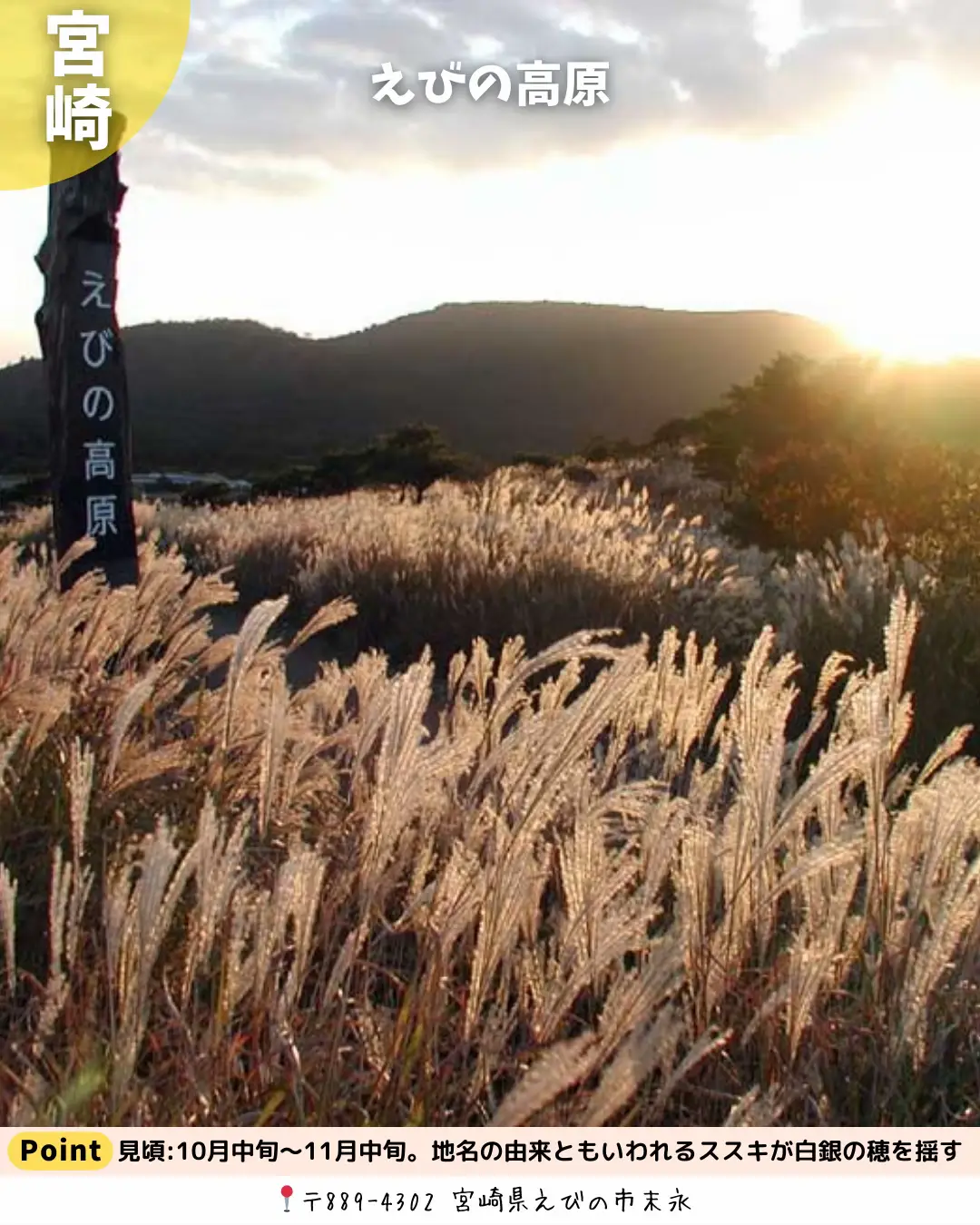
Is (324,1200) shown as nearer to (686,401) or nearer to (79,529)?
(79,529)

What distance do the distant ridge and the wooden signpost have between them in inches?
2301

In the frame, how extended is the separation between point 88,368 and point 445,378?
256ft

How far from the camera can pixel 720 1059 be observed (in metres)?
1.83

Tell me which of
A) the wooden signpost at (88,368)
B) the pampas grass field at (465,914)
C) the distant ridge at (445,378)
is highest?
the distant ridge at (445,378)

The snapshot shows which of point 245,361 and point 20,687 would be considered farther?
point 245,361

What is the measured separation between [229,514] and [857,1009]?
14029 millimetres

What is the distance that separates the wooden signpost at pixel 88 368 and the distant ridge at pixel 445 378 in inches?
2301

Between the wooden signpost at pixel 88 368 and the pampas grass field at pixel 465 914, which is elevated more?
the wooden signpost at pixel 88 368

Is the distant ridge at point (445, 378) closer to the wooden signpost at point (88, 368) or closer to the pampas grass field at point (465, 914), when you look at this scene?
the wooden signpost at point (88, 368)

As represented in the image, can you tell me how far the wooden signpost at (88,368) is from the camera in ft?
20.1

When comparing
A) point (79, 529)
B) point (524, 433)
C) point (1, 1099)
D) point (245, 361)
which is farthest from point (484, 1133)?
point (245, 361)

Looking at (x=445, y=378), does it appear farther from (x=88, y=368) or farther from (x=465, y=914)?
(x=465, y=914)

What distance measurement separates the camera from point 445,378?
8306cm

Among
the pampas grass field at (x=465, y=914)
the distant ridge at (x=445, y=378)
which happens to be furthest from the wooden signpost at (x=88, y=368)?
the distant ridge at (x=445, y=378)
